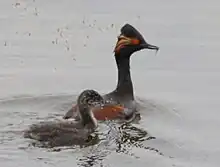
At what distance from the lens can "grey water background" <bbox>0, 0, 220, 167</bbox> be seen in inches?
550

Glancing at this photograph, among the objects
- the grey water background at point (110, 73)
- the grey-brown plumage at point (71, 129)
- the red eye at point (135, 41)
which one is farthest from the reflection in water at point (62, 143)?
the red eye at point (135, 41)

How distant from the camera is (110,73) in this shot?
19.3 metres

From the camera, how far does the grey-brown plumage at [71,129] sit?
13891 mm

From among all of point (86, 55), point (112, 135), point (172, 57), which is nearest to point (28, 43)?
point (86, 55)

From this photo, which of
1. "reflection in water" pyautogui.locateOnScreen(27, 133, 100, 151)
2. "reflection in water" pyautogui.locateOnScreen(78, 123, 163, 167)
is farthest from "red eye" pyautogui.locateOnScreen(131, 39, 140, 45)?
"reflection in water" pyautogui.locateOnScreen(27, 133, 100, 151)

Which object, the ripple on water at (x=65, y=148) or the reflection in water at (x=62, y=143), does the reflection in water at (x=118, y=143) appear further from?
the reflection in water at (x=62, y=143)

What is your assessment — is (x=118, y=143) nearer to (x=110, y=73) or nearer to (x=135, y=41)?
(x=135, y=41)

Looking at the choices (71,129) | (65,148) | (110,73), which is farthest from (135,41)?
(65,148)

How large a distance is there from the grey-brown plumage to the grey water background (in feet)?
0.76

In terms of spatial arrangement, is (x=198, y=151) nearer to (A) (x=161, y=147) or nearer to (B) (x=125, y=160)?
(A) (x=161, y=147)

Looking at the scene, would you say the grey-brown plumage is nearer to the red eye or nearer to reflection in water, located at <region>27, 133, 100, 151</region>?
reflection in water, located at <region>27, 133, 100, 151</region>

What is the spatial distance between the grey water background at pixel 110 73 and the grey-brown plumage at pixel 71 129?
9.1 inches

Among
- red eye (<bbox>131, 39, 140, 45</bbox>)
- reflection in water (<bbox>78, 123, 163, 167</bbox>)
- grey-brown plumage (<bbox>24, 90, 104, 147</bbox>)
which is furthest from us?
red eye (<bbox>131, 39, 140, 45</bbox>)

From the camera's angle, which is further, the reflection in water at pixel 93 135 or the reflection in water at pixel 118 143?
the reflection in water at pixel 93 135
